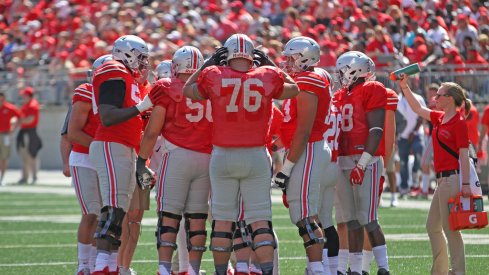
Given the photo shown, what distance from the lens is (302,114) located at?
9.64m

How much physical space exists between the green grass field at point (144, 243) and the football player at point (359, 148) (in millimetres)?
1136

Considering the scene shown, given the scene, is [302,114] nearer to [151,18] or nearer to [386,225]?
[386,225]

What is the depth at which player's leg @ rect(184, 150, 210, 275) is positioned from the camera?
9.77 meters

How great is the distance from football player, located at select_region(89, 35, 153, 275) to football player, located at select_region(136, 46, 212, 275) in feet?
0.61

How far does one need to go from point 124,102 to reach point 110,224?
1.02 meters

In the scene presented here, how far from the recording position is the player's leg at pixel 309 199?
9562mm

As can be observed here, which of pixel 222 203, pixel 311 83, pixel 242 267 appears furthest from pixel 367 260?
pixel 222 203

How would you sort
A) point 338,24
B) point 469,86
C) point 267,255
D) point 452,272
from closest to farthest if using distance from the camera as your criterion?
1. point 267,255
2. point 452,272
3. point 469,86
4. point 338,24

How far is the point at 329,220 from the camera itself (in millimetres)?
10211

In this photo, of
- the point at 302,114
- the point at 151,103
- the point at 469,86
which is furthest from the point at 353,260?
the point at 469,86

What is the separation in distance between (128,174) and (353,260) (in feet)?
6.86

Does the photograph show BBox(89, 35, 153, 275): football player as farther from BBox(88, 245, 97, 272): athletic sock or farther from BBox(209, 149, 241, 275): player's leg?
BBox(209, 149, 241, 275): player's leg

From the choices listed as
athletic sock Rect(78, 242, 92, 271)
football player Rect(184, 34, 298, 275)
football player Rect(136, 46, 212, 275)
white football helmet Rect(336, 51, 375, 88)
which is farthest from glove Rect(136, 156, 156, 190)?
white football helmet Rect(336, 51, 375, 88)

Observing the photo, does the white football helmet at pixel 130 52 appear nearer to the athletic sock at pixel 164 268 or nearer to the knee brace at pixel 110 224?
the knee brace at pixel 110 224
